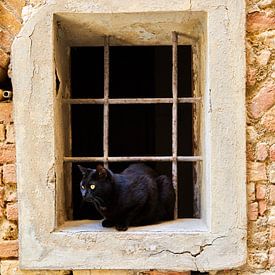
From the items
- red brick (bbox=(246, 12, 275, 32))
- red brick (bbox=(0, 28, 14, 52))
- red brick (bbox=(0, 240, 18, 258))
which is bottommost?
red brick (bbox=(0, 240, 18, 258))

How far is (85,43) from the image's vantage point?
7.84ft

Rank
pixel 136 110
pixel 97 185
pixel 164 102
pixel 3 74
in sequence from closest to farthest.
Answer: pixel 97 185 < pixel 3 74 < pixel 164 102 < pixel 136 110

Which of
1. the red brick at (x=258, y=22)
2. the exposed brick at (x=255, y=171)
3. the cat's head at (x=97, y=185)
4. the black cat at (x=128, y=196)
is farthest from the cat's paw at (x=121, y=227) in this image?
the red brick at (x=258, y=22)

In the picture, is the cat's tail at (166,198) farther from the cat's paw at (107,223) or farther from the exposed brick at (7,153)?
the exposed brick at (7,153)

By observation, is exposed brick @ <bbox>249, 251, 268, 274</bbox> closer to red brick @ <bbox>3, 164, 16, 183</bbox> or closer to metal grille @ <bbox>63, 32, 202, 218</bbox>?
metal grille @ <bbox>63, 32, 202, 218</bbox>

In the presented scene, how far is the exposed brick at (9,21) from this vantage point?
2096mm

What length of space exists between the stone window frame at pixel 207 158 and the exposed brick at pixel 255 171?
6cm

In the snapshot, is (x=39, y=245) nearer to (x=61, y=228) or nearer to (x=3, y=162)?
(x=61, y=228)

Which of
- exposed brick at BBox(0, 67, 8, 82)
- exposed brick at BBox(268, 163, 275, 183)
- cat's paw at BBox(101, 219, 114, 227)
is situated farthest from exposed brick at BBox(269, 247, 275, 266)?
exposed brick at BBox(0, 67, 8, 82)

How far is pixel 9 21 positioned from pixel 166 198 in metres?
1.04

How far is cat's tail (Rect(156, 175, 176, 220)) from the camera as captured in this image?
2246 mm

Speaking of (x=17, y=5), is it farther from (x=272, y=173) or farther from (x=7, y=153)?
(x=272, y=173)

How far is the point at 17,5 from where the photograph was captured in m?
2.10

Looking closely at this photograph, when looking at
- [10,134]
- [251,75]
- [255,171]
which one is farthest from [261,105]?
[10,134]
